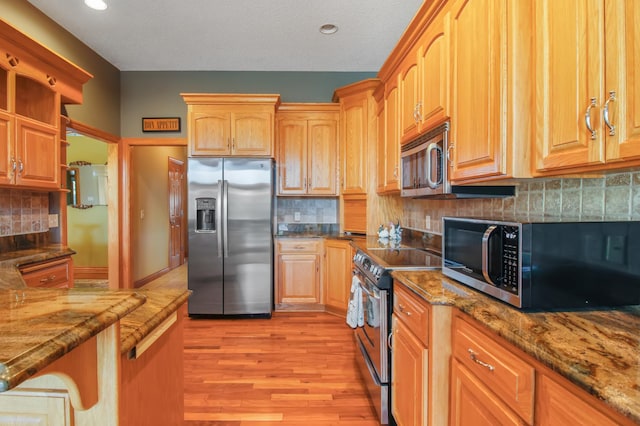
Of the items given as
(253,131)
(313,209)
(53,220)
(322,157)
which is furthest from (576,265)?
(53,220)

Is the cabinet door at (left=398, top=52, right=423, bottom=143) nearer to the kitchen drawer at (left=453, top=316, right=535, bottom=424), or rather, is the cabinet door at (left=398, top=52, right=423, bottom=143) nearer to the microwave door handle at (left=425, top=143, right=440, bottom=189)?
the microwave door handle at (left=425, top=143, right=440, bottom=189)

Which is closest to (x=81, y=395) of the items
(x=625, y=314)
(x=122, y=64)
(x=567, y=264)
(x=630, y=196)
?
(x=567, y=264)

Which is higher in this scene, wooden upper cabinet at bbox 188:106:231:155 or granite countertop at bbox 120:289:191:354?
wooden upper cabinet at bbox 188:106:231:155

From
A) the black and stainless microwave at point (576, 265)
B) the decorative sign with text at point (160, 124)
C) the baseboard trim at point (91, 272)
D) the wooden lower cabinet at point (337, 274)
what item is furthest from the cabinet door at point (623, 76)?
the baseboard trim at point (91, 272)

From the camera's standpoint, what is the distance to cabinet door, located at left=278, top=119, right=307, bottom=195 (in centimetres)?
394

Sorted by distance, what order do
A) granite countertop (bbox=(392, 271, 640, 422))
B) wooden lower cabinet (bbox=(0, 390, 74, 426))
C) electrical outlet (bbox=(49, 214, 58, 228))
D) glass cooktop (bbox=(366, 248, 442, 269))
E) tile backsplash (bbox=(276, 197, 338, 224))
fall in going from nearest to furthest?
1. granite countertop (bbox=(392, 271, 640, 422))
2. wooden lower cabinet (bbox=(0, 390, 74, 426))
3. glass cooktop (bbox=(366, 248, 442, 269))
4. electrical outlet (bbox=(49, 214, 58, 228))
5. tile backsplash (bbox=(276, 197, 338, 224))

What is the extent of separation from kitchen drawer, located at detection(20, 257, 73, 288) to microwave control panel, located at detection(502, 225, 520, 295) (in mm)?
2710

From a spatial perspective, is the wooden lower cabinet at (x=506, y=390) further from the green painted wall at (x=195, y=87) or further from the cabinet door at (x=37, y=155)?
the green painted wall at (x=195, y=87)

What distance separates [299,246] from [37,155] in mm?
2417

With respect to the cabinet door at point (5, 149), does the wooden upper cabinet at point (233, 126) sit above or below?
above

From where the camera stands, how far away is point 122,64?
13.0 ft

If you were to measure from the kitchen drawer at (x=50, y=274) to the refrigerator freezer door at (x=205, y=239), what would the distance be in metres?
1.14

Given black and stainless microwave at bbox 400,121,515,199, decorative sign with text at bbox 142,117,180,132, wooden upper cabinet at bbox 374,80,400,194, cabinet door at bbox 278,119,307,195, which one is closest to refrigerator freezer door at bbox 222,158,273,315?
cabinet door at bbox 278,119,307,195

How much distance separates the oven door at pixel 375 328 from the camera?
6.19ft
